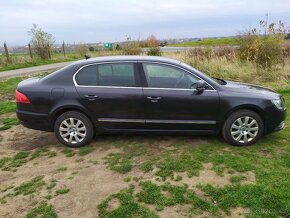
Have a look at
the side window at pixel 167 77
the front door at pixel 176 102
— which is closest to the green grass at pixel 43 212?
the front door at pixel 176 102

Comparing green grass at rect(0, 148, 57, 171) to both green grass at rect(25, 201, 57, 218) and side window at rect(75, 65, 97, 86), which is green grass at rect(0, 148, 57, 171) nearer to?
side window at rect(75, 65, 97, 86)

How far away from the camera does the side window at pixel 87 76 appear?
5797 millimetres

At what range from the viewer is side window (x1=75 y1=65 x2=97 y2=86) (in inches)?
228

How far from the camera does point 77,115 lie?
5.78 meters

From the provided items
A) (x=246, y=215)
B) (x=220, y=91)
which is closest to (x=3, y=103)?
(x=220, y=91)

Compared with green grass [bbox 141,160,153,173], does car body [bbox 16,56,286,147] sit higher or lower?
higher

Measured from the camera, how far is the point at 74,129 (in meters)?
5.85

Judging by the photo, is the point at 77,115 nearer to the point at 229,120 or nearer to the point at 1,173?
the point at 1,173

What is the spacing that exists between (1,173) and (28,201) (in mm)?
1190

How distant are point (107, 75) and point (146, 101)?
0.85 meters

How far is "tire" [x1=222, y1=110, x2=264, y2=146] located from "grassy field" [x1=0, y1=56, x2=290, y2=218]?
16 cm

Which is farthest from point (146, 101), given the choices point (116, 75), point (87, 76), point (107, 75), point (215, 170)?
point (215, 170)

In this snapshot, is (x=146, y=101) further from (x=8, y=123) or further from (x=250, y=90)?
(x=8, y=123)

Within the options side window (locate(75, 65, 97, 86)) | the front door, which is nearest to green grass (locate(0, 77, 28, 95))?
side window (locate(75, 65, 97, 86))
